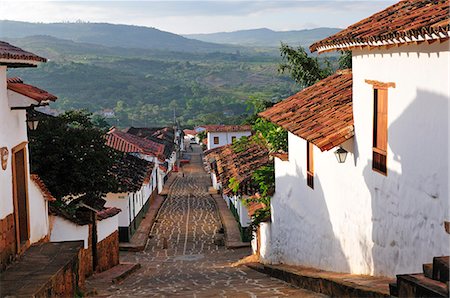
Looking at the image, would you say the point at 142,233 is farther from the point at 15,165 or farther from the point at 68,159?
the point at 15,165

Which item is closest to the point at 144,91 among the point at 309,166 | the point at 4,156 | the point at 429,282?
the point at 309,166

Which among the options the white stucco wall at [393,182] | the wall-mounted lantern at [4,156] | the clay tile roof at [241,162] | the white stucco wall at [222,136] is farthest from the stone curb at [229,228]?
the white stucco wall at [222,136]

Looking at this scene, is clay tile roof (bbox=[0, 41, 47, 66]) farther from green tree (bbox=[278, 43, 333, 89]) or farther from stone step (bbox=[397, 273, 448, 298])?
green tree (bbox=[278, 43, 333, 89])

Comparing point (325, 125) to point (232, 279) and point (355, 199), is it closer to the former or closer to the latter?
point (355, 199)

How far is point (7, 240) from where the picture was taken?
9195 millimetres

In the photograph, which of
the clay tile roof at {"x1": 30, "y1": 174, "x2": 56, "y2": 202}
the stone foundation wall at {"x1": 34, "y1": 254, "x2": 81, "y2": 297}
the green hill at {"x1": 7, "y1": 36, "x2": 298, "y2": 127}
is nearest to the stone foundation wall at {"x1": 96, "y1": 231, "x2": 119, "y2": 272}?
the clay tile roof at {"x1": 30, "y1": 174, "x2": 56, "y2": 202}

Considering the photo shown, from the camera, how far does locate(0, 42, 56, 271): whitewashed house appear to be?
357 inches

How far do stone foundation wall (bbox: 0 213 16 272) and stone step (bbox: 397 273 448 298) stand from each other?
222 inches

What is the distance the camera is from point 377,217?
28.3 feet

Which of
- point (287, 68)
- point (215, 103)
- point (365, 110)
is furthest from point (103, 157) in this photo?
point (215, 103)

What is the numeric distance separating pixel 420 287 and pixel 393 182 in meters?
2.96

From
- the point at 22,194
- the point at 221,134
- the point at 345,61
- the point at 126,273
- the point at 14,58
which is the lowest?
the point at 126,273

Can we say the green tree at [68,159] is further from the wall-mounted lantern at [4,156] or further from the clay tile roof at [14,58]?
the clay tile roof at [14,58]

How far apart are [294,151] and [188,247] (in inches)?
421
